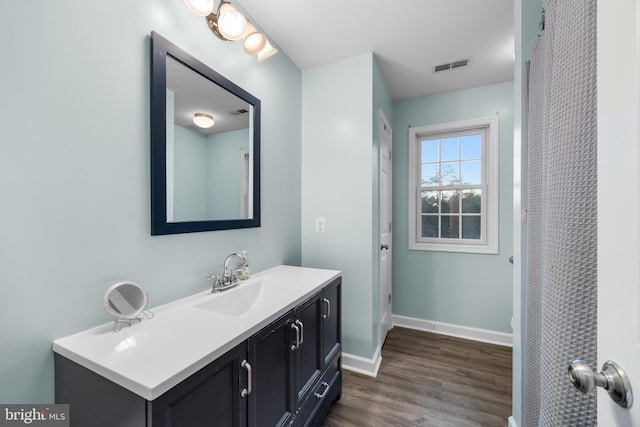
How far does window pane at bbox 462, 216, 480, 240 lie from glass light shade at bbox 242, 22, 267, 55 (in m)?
2.56

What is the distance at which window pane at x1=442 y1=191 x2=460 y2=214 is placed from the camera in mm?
2863

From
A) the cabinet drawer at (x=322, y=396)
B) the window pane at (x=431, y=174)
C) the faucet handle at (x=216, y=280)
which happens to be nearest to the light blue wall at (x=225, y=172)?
the faucet handle at (x=216, y=280)

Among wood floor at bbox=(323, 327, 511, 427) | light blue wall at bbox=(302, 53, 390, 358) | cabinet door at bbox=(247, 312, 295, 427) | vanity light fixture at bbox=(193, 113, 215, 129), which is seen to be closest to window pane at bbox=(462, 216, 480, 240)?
wood floor at bbox=(323, 327, 511, 427)

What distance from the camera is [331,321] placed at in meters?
1.68

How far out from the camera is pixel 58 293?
0.87 m

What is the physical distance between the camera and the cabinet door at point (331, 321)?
5.13 feet

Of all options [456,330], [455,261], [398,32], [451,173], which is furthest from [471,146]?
[456,330]

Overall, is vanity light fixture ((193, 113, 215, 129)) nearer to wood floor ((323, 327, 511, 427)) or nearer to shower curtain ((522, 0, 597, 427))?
shower curtain ((522, 0, 597, 427))

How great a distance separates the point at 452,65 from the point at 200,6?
2.11 m

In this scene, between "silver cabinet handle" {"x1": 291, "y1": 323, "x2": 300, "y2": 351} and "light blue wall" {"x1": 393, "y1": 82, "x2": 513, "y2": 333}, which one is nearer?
"silver cabinet handle" {"x1": 291, "y1": 323, "x2": 300, "y2": 351}

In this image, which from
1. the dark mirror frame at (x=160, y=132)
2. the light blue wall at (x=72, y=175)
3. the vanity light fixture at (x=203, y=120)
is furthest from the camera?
the vanity light fixture at (x=203, y=120)

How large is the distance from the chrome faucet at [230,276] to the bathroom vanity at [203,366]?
0.05m
